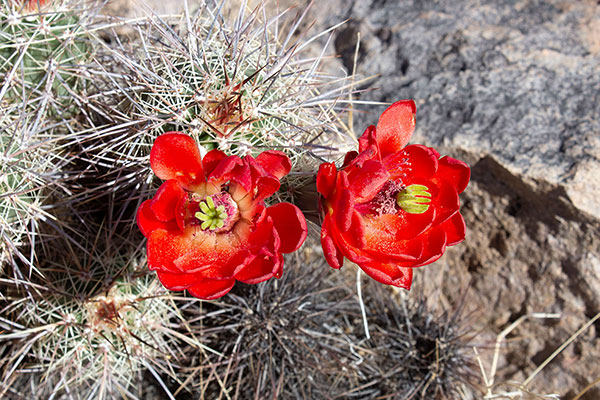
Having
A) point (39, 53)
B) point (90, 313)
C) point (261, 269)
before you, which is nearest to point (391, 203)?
point (261, 269)

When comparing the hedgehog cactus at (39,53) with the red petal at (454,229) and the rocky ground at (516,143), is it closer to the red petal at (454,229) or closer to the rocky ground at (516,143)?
the rocky ground at (516,143)

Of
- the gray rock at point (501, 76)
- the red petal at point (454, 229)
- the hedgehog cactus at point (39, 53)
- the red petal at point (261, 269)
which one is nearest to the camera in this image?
the red petal at point (261, 269)

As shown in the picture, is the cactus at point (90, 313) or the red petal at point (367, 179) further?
the cactus at point (90, 313)

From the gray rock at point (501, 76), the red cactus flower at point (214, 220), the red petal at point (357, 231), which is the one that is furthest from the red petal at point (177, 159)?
the gray rock at point (501, 76)

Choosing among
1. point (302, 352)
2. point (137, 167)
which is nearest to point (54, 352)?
point (137, 167)

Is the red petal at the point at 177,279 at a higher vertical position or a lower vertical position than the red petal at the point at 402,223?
lower

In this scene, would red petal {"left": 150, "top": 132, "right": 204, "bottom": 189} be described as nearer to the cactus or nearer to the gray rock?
the cactus

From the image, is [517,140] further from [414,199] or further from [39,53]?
[39,53]
